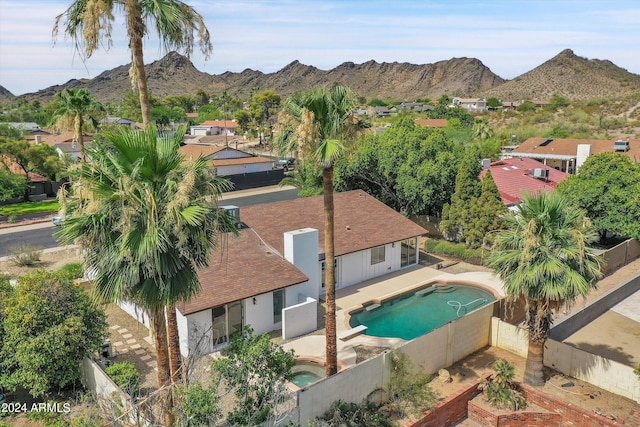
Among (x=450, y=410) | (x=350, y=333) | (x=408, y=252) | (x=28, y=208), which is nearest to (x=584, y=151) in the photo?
(x=408, y=252)

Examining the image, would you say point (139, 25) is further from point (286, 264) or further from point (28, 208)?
point (28, 208)

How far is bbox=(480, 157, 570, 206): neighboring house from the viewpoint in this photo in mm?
33931

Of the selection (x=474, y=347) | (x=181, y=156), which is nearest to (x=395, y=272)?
(x=474, y=347)

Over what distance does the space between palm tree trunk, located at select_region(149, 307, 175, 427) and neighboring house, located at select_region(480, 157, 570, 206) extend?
2670cm

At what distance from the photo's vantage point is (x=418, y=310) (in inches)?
911

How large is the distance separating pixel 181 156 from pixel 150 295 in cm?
289

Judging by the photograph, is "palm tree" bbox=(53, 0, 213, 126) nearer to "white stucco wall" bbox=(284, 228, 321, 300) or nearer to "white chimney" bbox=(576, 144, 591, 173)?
"white stucco wall" bbox=(284, 228, 321, 300)

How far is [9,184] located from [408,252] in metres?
34.1

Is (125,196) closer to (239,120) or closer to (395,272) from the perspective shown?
(395,272)

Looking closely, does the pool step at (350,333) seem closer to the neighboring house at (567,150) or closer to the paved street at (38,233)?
the paved street at (38,233)

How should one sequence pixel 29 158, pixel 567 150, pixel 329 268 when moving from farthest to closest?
pixel 567 150 → pixel 29 158 → pixel 329 268

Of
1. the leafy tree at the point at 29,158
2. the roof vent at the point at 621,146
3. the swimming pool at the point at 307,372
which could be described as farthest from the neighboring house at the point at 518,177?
the leafy tree at the point at 29,158

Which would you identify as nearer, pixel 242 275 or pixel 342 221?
pixel 242 275

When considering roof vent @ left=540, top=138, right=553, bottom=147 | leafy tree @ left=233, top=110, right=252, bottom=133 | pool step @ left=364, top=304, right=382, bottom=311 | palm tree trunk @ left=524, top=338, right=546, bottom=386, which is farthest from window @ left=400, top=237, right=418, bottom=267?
leafy tree @ left=233, top=110, right=252, bottom=133
